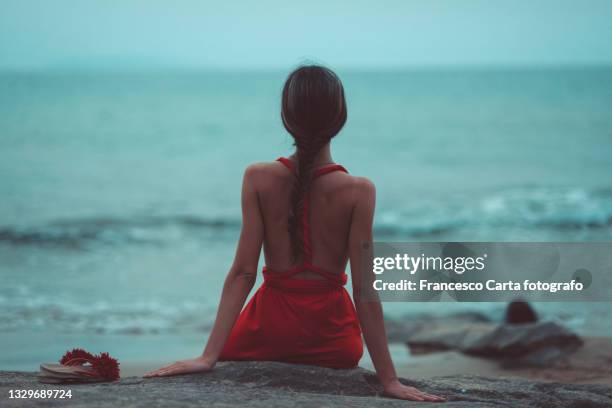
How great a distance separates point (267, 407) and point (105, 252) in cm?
911

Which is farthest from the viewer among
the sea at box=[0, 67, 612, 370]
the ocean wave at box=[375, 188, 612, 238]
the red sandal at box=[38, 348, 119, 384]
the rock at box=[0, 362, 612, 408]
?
the ocean wave at box=[375, 188, 612, 238]

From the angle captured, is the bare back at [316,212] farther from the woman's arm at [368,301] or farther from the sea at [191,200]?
the sea at [191,200]

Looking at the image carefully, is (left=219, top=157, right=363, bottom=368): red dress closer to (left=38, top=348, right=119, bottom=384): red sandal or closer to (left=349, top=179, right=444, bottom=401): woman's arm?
(left=349, top=179, right=444, bottom=401): woman's arm

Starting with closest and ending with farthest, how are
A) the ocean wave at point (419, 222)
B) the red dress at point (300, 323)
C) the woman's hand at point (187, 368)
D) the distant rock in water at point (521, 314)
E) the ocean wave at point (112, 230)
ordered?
1. the woman's hand at point (187, 368)
2. the red dress at point (300, 323)
3. the distant rock in water at point (521, 314)
4. the ocean wave at point (112, 230)
5. the ocean wave at point (419, 222)

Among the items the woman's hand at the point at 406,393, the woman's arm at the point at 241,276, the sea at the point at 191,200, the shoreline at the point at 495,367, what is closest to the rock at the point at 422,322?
the sea at the point at 191,200

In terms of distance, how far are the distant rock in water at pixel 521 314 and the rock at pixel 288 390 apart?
10.8 feet

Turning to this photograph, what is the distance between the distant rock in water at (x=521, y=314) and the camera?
6.47m

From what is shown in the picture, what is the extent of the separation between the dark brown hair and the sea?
0.39 ft

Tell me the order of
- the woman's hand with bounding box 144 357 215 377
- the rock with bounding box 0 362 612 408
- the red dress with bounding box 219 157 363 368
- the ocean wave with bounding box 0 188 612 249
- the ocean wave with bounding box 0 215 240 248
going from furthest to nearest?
the ocean wave with bounding box 0 188 612 249, the ocean wave with bounding box 0 215 240 248, the red dress with bounding box 219 157 363 368, the woman's hand with bounding box 144 357 215 377, the rock with bounding box 0 362 612 408

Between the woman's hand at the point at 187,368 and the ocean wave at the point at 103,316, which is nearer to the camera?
the woman's hand at the point at 187,368

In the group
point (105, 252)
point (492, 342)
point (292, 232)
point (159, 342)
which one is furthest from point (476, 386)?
point (105, 252)

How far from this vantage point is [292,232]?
2945 mm

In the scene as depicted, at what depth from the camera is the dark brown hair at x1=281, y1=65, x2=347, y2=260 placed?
2.74 metres

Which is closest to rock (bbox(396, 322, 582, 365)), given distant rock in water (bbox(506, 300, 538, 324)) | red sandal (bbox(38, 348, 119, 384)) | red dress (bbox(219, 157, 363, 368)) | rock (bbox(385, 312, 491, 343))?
distant rock in water (bbox(506, 300, 538, 324))
